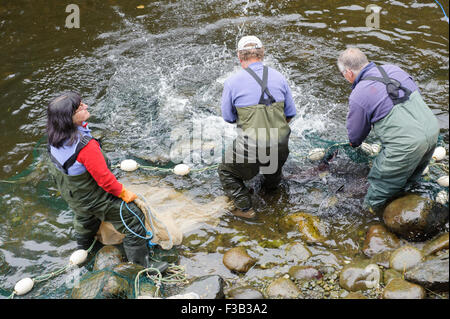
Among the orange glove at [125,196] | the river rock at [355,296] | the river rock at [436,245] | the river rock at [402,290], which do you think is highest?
the orange glove at [125,196]

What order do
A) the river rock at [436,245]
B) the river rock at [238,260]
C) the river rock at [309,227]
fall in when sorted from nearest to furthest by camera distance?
the river rock at [436,245], the river rock at [238,260], the river rock at [309,227]

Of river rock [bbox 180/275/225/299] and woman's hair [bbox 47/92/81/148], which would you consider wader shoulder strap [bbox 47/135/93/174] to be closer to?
woman's hair [bbox 47/92/81/148]

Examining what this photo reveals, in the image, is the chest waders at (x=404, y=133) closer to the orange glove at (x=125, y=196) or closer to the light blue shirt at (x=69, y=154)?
the orange glove at (x=125, y=196)

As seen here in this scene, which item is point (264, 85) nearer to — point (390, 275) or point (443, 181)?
point (390, 275)

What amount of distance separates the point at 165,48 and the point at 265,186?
15.6ft

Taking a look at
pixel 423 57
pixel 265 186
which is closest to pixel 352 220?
pixel 265 186

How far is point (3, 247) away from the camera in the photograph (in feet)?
17.2

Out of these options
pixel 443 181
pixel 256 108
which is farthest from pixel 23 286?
pixel 443 181

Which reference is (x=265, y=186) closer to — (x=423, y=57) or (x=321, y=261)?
(x=321, y=261)

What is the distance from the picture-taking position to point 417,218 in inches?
170

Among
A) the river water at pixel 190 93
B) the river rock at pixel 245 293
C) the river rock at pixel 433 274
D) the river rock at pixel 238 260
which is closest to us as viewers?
the river rock at pixel 433 274

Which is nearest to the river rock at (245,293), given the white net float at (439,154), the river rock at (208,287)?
the river rock at (208,287)

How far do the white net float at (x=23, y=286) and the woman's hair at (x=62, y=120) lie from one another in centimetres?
198

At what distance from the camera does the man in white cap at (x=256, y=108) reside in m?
4.35
